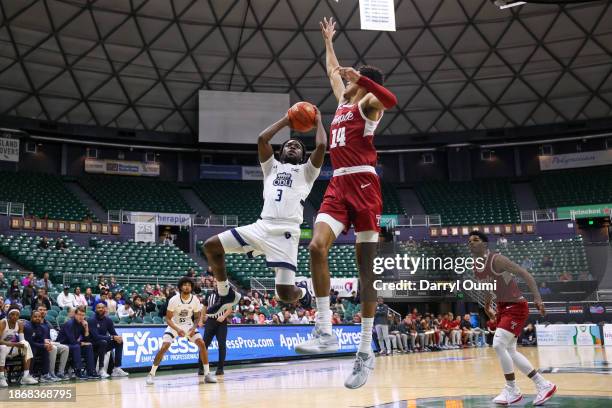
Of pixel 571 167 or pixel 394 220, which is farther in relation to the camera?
pixel 571 167

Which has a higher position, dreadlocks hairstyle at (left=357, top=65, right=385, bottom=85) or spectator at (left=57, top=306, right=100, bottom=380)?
dreadlocks hairstyle at (left=357, top=65, right=385, bottom=85)

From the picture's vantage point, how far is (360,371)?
6.00 meters

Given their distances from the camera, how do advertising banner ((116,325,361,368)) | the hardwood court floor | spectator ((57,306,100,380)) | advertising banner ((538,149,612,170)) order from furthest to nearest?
1. advertising banner ((538,149,612,170))
2. advertising banner ((116,325,361,368))
3. spectator ((57,306,100,380))
4. the hardwood court floor

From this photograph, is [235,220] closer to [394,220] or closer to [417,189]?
[394,220]

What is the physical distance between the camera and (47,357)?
13547 mm

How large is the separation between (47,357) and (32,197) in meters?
23.6

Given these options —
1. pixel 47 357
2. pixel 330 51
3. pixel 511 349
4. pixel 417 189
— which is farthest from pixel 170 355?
pixel 417 189

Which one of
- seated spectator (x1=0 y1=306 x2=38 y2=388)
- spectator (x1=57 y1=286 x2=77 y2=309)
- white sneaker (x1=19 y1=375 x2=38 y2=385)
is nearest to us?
seated spectator (x1=0 y1=306 x2=38 y2=388)

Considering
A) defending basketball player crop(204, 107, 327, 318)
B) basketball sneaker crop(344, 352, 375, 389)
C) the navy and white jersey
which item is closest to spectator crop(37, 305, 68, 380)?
defending basketball player crop(204, 107, 327, 318)

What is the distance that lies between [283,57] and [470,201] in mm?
15365

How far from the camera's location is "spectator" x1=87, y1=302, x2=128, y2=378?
1435 cm

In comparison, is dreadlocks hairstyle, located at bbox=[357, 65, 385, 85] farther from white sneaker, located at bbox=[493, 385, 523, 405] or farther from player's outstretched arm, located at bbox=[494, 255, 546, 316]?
white sneaker, located at bbox=[493, 385, 523, 405]

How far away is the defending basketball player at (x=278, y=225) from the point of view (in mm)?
6676

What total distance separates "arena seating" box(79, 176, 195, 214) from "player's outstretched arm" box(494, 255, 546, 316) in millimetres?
31372
